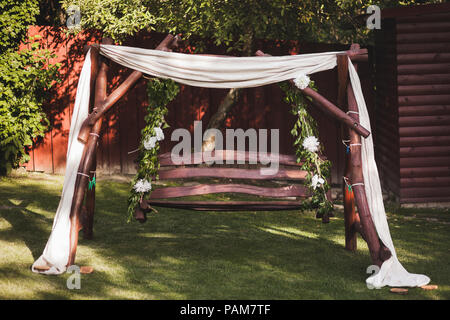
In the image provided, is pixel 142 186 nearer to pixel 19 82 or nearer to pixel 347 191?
pixel 347 191

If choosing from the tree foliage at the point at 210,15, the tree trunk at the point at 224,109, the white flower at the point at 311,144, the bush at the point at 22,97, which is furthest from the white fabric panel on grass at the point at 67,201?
the tree trunk at the point at 224,109

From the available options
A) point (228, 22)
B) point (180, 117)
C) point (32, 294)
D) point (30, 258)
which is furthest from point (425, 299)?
point (180, 117)

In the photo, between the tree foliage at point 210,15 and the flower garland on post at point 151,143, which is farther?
the tree foliage at point 210,15

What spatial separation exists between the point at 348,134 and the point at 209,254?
6.86 feet

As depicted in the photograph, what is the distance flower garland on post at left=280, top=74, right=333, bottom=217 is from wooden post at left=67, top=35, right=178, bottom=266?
1616mm

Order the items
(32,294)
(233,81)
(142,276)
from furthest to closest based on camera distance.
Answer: (233,81)
(142,276)
(32,294)

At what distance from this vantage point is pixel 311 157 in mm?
7840

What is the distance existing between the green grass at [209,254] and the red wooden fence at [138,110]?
1.34 meters

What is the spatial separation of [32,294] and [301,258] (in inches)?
121

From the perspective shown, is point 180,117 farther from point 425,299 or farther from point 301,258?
point 425,299

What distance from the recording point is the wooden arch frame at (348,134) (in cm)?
723

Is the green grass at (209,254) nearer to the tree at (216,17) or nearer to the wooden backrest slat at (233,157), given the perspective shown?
the wooden backrest slat at (233,157)

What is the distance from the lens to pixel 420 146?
11078 mm

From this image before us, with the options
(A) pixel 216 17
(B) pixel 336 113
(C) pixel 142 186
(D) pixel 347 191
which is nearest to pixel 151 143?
(C) pixel 142 186
